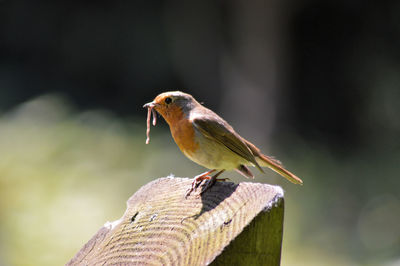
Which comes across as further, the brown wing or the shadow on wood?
the brown wing

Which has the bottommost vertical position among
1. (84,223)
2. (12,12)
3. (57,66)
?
(84,223)

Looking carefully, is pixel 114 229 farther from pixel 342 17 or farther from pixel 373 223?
pixel 342 17

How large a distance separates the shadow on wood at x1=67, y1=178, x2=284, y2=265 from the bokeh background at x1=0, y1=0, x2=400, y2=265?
332cm

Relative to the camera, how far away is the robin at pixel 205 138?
8.43 feet

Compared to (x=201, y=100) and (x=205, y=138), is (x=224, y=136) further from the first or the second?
(x=201, y=100)

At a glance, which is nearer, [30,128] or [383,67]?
[30,128]

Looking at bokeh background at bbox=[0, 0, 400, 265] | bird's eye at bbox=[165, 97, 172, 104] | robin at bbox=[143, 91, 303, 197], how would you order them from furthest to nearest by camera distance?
bokeh background at bbox=[0, 0, 400, 265] → bird's eye at bbox=[165, 97, 172, 104] → robin at bbox=[143, 91, 303, 197]

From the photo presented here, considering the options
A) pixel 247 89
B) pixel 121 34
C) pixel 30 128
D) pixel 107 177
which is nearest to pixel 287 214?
pixel 107 177

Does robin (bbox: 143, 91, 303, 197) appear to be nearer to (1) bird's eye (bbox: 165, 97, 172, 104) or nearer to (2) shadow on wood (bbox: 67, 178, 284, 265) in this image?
(1) bird's eye (bbox: 165, 97, 172, 104)

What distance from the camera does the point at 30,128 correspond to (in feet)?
24.9

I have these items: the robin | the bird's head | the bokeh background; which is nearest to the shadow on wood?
the robin

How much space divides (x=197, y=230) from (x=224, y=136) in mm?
1135

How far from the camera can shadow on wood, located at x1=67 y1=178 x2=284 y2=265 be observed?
1391 mm

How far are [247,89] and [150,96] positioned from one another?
188 cm
